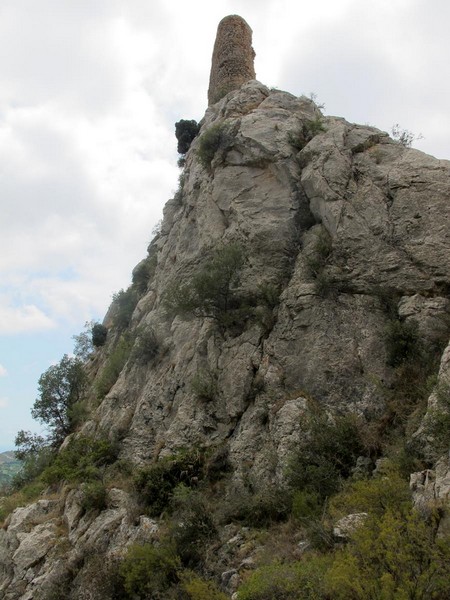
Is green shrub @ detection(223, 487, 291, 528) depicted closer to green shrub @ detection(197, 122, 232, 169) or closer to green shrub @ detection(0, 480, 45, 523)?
green shrub @ detection(0, 480, 45, 523)

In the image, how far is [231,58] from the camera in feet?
97.0

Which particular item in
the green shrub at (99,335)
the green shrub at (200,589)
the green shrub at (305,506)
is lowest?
the green shrub at (200,589)

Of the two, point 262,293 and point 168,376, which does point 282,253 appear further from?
point 168,376

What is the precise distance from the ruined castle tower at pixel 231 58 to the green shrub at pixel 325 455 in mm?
21584

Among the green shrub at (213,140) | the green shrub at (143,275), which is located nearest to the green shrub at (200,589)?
the green shrub at (213,140)

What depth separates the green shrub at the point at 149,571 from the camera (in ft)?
35.7

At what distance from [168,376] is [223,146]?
10322 mm

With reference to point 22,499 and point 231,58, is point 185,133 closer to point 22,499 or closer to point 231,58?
point 231,58

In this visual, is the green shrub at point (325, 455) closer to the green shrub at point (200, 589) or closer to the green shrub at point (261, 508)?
the green shrub at point (261, 508)

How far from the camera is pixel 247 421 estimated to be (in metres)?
14.7

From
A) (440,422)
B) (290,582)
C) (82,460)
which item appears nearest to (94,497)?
(82,460)

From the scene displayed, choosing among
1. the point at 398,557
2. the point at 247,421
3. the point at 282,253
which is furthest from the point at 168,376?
the point at 398,557

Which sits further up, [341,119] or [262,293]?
[341,119]

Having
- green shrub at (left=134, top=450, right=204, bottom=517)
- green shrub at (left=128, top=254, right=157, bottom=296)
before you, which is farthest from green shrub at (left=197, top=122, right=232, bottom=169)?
green shrub at (left=134, top=450, right=204, bottom=517)
